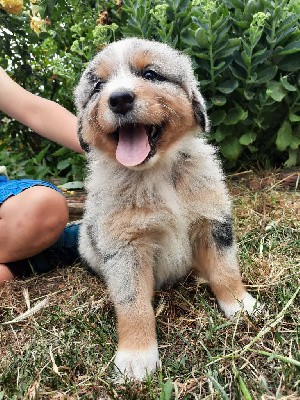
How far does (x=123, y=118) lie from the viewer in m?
2.61

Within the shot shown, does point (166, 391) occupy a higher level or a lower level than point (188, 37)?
lower

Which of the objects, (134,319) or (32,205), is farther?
(32,205)

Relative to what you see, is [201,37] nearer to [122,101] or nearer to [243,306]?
[122,101]

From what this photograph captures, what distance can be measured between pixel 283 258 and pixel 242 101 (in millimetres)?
1914

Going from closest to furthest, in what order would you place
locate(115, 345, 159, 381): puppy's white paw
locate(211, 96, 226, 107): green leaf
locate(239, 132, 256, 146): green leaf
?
locate(115, 345, 159, 381): puppy's white paw
locate(211, 96, 226, 107): green leaf
locate(239, 132, 256, 146): green leaf

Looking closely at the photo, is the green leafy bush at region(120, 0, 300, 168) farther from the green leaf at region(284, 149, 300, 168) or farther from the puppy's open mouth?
→ the puppy's open mouth

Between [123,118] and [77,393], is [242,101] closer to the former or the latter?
[123,118]

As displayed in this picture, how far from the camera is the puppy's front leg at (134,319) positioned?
250cm

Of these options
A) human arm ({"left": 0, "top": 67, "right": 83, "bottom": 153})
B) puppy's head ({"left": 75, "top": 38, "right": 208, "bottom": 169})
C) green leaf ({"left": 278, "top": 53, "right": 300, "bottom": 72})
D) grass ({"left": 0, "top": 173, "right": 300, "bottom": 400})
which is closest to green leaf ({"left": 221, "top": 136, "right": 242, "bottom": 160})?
green leaf ({"left": 278, "top": 53, "right": 300, "bottom": 72})

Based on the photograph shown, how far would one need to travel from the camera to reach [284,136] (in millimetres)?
4762

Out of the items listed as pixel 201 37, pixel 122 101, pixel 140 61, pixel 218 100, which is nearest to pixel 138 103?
pixel 122 101

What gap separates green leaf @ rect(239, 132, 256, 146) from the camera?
15.3ft

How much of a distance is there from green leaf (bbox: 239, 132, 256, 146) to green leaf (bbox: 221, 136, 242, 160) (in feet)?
0.27

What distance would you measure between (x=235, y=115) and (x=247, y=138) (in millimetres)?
248
